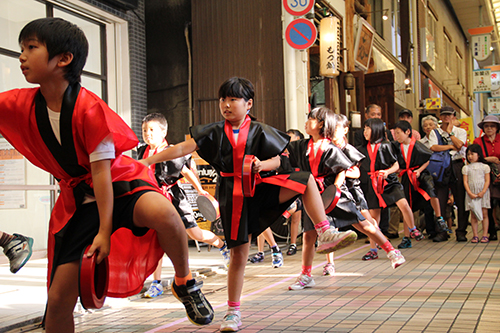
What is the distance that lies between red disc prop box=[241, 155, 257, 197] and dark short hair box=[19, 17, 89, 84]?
1389 millimetres

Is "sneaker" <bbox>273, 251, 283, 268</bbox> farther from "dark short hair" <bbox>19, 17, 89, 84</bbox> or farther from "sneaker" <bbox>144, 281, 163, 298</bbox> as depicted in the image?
"dark short hair" <bbox>19, 17, 89, 84</bbox>

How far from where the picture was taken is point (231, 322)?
355 centimetres

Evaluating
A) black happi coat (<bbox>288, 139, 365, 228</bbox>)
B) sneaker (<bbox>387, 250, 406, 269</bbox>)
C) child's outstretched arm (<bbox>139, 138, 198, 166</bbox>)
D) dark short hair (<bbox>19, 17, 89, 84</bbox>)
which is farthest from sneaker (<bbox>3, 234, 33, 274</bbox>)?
sneaker (<bbox>387, 250, 406, 269</bbox>)

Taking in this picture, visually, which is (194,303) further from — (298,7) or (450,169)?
(450,169)

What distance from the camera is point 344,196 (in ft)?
18.4

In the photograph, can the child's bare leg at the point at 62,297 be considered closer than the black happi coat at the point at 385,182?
Yes

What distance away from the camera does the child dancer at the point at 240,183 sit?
142 inches

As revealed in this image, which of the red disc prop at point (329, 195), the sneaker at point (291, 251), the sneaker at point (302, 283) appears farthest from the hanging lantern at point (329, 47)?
the sneaker at point (302, 283)

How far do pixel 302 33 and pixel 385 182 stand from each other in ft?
9.94

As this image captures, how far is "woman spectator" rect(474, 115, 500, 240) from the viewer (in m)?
8.53

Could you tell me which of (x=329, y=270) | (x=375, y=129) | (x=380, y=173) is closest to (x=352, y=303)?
(x=329, y=270)

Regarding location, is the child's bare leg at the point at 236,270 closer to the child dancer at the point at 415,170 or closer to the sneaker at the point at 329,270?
the sneaker at the point at 329,270

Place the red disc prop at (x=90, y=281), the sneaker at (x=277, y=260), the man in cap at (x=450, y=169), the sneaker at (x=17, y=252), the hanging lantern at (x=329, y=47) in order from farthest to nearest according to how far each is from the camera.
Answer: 1. the hanging lantern at (x=329, y=47)
2. the man in cap at (x=450, y=169)
3. the sneaker at (x=277, y=260)
4. the sneaker at (x=17, y=252)
5. the red disc prop at (x=90, y=281)

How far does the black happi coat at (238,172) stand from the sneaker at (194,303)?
0.89 metres
